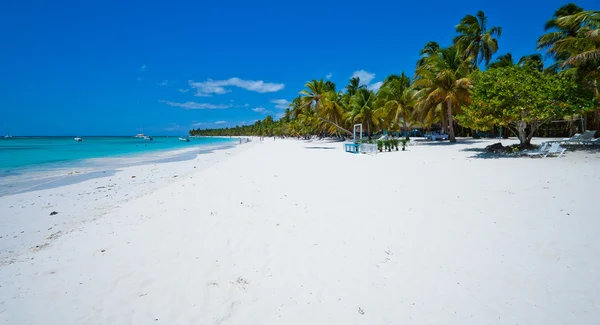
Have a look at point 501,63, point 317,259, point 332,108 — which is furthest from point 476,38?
point 317,259

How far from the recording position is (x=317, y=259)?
352 centimetres

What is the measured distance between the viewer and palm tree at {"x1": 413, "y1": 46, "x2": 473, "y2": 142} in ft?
73.8

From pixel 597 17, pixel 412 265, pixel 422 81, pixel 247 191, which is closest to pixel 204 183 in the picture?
pixel 247 191

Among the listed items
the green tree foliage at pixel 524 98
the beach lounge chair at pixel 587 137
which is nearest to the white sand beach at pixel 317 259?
the green tree foliage at pixel 524 98

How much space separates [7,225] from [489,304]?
871 centimetres

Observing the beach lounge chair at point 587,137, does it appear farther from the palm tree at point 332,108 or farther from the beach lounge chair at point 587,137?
the palm tree at point 332,108

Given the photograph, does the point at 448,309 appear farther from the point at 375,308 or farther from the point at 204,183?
the point at 204,183

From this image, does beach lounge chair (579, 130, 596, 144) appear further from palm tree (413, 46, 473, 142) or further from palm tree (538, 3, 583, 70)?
palm tree (413, 46, 473, 142)

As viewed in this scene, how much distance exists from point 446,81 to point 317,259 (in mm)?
24480

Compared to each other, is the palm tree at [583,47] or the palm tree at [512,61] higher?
the palm tree at [512,61]

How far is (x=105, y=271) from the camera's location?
342cm

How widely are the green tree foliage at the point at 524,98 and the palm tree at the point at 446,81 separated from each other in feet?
28.7

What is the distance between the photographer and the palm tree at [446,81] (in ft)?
73.8

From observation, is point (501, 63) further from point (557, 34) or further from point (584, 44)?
point (584, 44)
